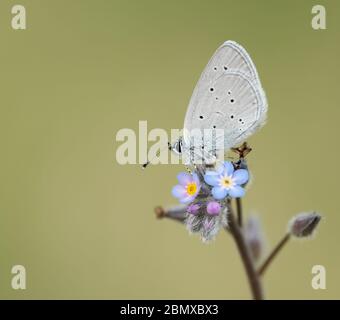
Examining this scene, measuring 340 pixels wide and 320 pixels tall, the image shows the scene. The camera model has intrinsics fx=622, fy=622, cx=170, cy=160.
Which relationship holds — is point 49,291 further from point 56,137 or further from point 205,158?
point 205,158

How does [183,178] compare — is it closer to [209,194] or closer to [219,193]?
[209,194]

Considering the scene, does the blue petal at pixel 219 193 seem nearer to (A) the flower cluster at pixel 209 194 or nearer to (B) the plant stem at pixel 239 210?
(A) the flower cluster at pixel 209 194

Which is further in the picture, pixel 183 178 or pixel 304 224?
pixel 304 224

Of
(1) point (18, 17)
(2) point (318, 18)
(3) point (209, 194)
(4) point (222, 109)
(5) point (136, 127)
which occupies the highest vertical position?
(1) point (18, 17)

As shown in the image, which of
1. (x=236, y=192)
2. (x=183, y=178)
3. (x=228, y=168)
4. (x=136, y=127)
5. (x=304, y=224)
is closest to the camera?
(x=236, y=192)

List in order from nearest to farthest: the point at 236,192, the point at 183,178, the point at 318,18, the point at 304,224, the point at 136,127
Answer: the point at 236,192 < the point at 183,178 < the point at 304,224 < the point at 136,127 < the point at 318,18

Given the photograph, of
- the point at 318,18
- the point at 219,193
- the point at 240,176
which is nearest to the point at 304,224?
the point at 240,176

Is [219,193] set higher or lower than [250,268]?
higher

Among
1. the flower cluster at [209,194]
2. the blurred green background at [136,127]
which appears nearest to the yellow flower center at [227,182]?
the flower cluster at [209,194]
